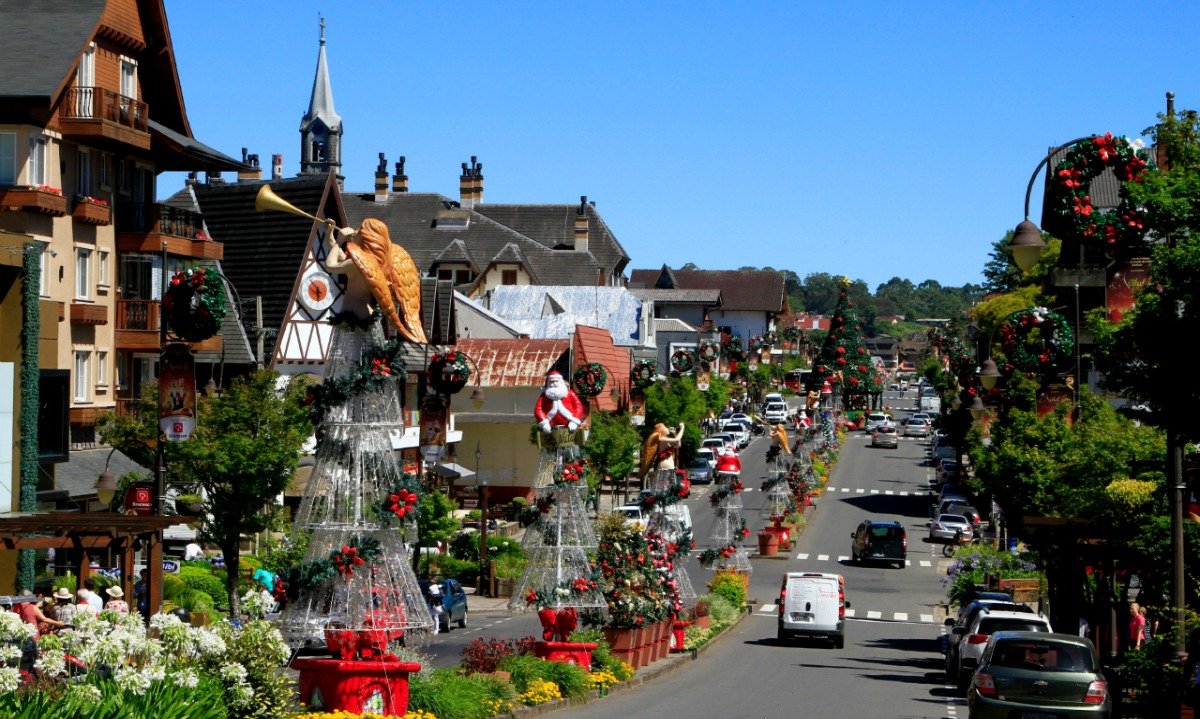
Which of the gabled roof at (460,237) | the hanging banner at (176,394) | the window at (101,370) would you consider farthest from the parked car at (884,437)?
the hanging banner at (176,394)

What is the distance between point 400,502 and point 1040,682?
8.03m

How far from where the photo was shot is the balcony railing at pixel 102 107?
40875 millimetres

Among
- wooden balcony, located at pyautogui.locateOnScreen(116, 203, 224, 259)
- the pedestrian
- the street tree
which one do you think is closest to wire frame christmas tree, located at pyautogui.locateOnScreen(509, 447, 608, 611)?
the pedestrian

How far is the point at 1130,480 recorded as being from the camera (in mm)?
28297

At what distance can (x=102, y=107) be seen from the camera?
41500mm

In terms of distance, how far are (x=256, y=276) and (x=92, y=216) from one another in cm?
1277

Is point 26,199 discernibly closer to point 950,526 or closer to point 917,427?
point 950,526

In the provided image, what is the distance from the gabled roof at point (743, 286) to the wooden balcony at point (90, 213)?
472 ft

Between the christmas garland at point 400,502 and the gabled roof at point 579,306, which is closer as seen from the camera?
the christmas garland at point 400,502

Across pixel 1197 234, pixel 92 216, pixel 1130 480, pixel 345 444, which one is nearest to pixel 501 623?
pixel 92 216

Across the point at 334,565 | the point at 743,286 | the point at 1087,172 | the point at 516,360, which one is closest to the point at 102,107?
the point at 334,565

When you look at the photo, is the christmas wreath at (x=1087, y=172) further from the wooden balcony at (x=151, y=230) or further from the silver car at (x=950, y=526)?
the silver car at (x=950, y=526)

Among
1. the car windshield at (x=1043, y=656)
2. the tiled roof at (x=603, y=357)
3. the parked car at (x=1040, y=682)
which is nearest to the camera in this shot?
the parked car at (x=1040, y=682)

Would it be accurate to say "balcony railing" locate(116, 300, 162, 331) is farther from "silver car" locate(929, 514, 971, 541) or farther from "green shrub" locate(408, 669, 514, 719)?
"silver car" locate(929, 514, 971, 541)
